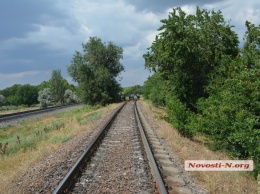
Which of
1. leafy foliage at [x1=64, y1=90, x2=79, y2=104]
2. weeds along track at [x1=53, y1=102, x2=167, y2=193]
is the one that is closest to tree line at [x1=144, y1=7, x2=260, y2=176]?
weeds along track at [x1=53, y1=102, x2=167, y2=193]

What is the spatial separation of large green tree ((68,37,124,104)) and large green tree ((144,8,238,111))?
3424 centimetres

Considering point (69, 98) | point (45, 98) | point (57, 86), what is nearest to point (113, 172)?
point (45, 98)

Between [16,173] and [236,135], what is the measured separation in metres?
8.05

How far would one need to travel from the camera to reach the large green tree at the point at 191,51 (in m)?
26.4

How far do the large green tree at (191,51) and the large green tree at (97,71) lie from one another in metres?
34.2

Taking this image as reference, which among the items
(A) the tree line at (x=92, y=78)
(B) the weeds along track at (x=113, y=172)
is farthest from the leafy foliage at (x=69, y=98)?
(B) the weeds along track at (x=113, y=172)

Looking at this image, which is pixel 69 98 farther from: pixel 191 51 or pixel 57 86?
pixel 191 51

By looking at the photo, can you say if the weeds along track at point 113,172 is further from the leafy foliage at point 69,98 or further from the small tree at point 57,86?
the leafy foliage at point 69,98

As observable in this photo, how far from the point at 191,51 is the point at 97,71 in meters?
40.0

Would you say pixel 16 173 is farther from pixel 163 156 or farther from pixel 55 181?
pixel 163 156

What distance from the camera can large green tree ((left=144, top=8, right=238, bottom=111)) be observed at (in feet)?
86.7

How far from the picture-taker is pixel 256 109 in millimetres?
13797

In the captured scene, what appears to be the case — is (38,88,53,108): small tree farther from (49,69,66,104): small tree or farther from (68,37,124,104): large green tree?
(68,37,124,104): large green tree

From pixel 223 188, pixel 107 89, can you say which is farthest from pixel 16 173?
pixel 107 89
